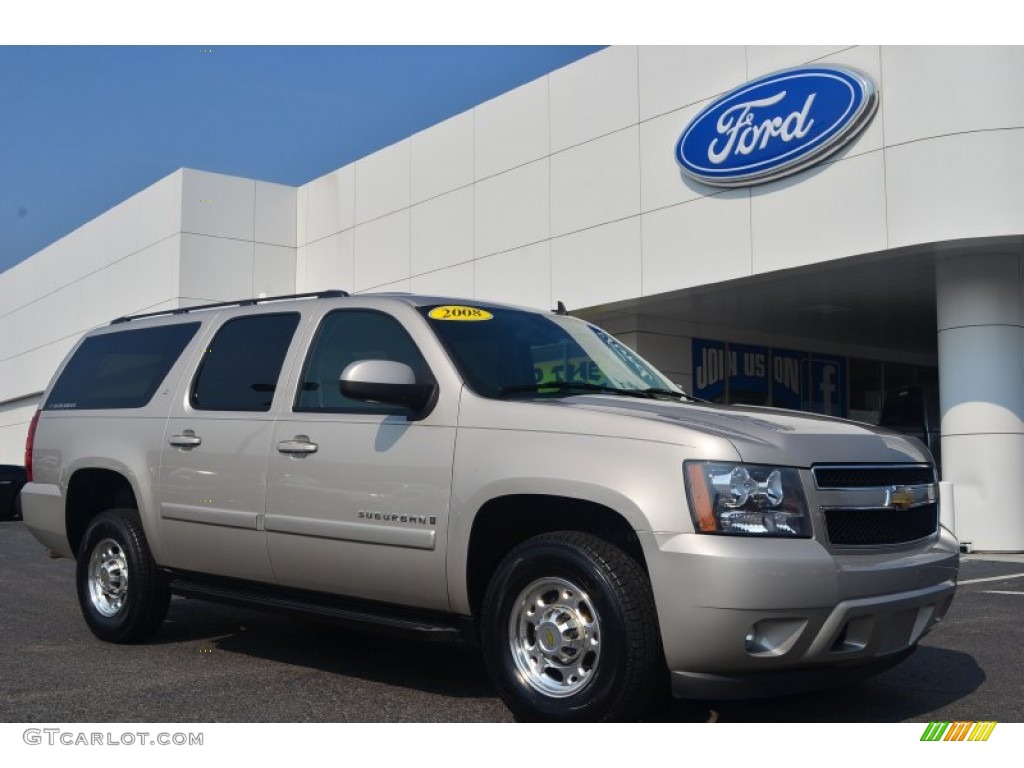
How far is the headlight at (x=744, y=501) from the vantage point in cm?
410

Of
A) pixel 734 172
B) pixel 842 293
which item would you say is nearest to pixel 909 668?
pixel 734 172

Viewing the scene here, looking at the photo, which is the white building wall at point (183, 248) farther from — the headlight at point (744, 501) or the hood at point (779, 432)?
the headlight at point (744, 501)

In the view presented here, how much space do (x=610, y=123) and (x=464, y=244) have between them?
405 centimetres

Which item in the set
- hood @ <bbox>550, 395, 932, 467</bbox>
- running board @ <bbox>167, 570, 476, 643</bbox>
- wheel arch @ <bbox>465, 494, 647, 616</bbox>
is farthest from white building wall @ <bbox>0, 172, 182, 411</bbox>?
hood @ <bbox>550, 395, 932, 467</bbox>

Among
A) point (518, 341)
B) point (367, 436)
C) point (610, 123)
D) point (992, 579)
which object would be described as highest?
point (610, 123)

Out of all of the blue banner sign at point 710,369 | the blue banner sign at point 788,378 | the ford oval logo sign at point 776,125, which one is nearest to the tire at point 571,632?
the ford oval logo sign at point 776,125

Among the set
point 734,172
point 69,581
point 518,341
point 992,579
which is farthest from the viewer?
point 734,172

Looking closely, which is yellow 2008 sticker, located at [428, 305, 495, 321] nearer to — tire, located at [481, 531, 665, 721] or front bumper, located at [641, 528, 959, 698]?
tire, located at [481, 531, 665, 721]

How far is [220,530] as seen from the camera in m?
5.84

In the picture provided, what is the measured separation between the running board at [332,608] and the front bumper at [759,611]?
1.15 meters

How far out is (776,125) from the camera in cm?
1527

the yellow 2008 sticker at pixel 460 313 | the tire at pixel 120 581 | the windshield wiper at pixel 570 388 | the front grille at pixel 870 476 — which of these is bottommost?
the tire at pixel 120 581

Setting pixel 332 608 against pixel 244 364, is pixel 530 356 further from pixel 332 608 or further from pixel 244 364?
pixel 244 364

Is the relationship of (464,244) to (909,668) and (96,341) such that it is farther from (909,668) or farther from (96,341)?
(909,668)
